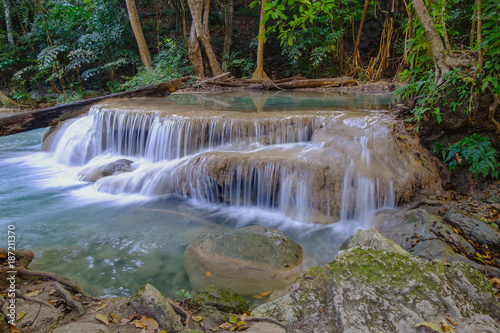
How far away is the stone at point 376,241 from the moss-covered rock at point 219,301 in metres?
1.19

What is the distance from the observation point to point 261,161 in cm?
557

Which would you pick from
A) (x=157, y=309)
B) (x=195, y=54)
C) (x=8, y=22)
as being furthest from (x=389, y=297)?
(x=8, y=22)

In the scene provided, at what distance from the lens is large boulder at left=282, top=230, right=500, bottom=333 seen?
5.54 ft

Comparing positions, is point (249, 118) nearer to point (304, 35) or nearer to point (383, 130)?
point (383, 130)

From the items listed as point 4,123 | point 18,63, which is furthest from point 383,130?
point 18,63

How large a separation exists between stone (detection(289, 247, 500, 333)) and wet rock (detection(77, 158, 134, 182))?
6136 millimetres

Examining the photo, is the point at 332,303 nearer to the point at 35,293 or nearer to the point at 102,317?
the point at 102,317

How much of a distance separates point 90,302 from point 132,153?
6.09m

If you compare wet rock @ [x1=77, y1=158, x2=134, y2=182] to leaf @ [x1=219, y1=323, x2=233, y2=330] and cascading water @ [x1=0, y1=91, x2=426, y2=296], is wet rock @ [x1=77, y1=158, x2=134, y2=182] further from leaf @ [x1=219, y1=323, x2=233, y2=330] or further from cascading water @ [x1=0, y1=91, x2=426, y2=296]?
leaf @ [x1=219, y1=323, x2=233, y2=330]

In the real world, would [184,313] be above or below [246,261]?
above

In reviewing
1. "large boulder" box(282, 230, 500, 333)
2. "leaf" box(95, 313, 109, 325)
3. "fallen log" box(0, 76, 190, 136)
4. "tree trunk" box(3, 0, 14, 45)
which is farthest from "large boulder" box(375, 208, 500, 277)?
"tree trunk" box(3, 0, 14, 45)

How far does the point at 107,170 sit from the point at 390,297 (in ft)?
22.2

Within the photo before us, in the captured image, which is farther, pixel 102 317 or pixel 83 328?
pixel 102 317

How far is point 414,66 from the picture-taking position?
6.07m
